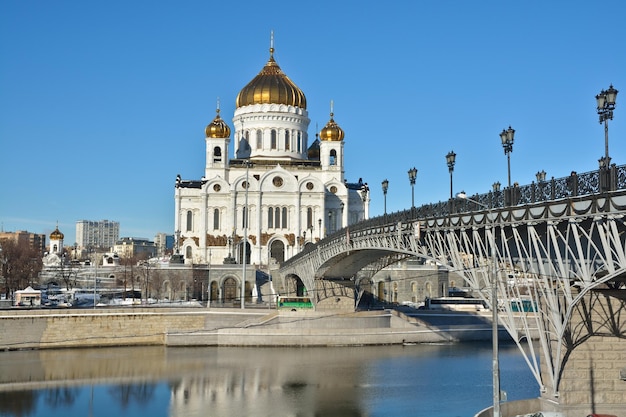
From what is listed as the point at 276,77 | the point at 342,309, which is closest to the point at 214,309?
the point at 342,309

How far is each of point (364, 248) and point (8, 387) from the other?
19.0m

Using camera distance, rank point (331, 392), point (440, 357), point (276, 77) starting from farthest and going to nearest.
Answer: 1. point (276, 77)
2. point (440, 357)
3. point (331, 392)

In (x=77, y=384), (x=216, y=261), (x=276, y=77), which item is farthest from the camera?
(x=276, y=77)

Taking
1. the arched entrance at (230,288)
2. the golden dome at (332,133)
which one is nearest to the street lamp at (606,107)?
the arched entrance at (230,288)

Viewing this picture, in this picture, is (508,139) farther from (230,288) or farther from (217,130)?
(217,130)

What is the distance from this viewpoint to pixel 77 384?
37656 mm

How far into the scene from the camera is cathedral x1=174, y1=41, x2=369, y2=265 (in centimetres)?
8169

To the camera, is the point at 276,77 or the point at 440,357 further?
the point at 276,77

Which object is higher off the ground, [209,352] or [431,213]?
[431,213]

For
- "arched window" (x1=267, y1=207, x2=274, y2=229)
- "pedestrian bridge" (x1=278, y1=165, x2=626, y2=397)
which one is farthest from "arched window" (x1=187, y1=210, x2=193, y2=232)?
"pedestrian bridge" (x1=278, y1=165, x2=626, y2=397)

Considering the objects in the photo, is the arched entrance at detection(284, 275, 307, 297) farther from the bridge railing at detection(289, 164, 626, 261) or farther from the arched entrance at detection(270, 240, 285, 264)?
the bridge railing at detection(289, 164, 626, 261)

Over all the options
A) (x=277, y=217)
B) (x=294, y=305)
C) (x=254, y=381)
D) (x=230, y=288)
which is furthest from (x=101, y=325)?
(x=277, y=217)

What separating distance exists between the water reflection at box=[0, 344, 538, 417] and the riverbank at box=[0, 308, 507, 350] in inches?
55.4

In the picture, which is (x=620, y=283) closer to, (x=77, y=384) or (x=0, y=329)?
(x=77, y=384)
